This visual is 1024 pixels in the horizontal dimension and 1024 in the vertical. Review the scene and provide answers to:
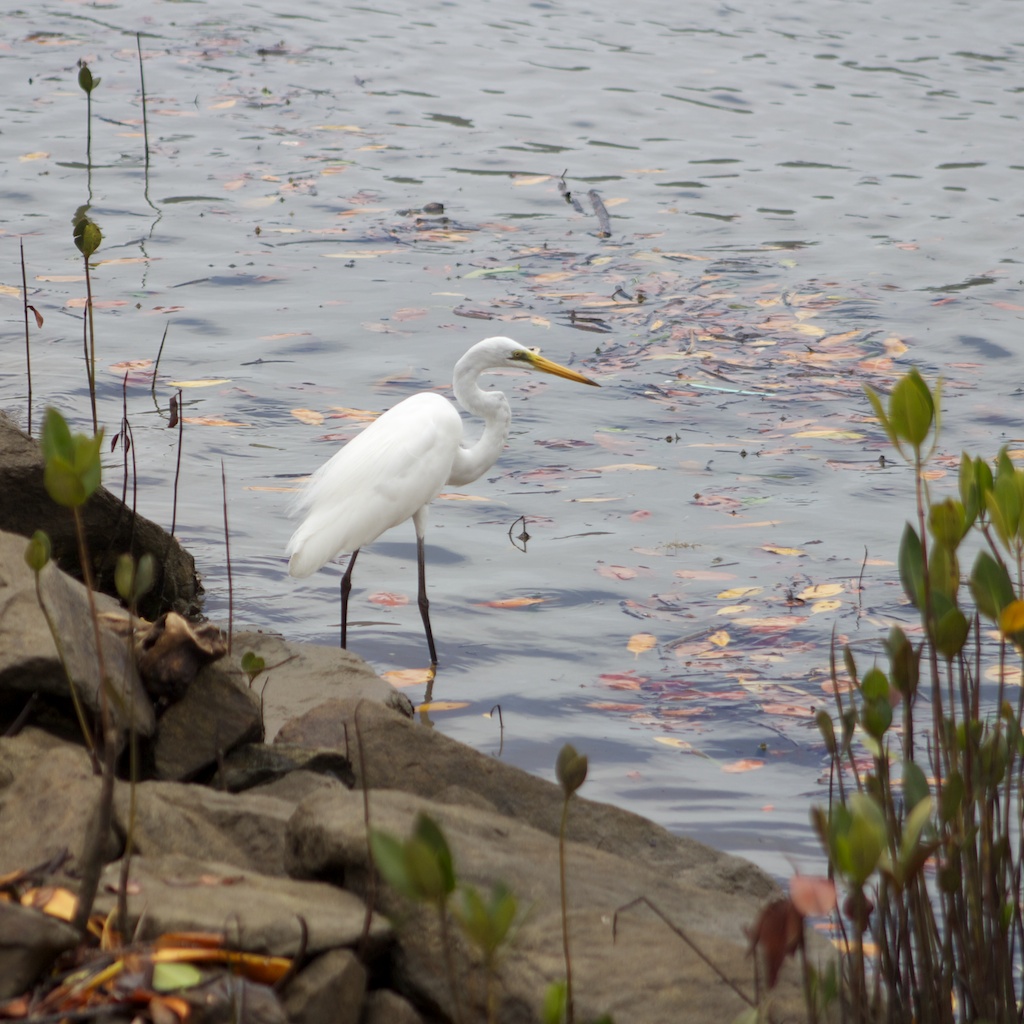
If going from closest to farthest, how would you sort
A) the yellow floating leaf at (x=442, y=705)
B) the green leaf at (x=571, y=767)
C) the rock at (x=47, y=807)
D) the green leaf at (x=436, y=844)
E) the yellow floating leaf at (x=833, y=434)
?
the green leaf at (x=436, y=844)
the green leaf at (x=571, y=767)
the rock at (x=47, y=807)
the yellow floating leaf at (x=442, y=705)
the yellow floating leaf at (x=833, y=434)

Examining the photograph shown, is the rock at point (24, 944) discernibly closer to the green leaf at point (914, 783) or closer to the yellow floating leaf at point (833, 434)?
the green leaf at point (914, 783)

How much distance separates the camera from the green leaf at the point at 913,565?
1.84 meters

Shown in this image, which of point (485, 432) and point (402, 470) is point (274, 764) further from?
point (485, 432)

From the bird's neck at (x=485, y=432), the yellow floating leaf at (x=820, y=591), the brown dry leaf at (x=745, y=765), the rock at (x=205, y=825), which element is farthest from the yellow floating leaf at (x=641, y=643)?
the rock at (x=205, y=825)

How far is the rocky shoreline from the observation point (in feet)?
Result: 6.43

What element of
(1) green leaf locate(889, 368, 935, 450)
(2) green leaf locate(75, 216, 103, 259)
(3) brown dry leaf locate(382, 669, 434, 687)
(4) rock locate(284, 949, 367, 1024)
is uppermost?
(1) green leaf locate(889, 368, 935, 450)

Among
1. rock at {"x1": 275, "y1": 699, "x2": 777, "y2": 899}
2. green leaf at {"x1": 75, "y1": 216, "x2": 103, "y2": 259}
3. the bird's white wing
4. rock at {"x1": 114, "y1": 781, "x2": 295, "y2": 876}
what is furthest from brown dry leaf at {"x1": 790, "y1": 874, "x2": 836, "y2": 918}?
the bird's white wing

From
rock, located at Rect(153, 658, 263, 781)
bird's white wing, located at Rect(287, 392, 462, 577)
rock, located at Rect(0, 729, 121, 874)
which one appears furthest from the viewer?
bird's white wing, located at Rect(287, 392, 462, 577)

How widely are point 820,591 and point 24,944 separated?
12.2 ft

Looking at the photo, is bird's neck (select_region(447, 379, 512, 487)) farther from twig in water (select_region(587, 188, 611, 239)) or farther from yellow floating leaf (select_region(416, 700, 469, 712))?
twig in water (select_region(587, 188, 611, 239))

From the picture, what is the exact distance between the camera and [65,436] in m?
1.75

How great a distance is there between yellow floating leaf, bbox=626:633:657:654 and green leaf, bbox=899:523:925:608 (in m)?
2.88

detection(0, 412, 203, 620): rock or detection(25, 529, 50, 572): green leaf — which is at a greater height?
detection(25, 529, 50, 572): green leaf

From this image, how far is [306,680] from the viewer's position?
4.16 metres
